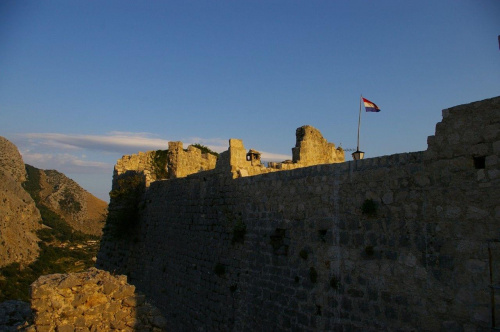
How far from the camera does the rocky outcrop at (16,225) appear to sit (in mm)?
36094

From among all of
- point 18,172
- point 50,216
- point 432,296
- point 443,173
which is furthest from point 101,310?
point 18,172

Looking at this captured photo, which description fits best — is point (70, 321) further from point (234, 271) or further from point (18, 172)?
point (18, 172)

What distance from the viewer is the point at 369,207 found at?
6.54 m

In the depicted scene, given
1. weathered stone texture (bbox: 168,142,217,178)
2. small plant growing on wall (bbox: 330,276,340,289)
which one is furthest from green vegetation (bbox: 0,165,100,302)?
small plant growing on wall (bbox: 330,276,340,289)

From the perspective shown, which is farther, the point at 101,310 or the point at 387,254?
the point at 387,254

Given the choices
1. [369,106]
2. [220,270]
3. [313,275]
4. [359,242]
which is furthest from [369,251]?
[369,106]

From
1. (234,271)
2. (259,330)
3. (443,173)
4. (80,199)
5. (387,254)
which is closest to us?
(443,173)

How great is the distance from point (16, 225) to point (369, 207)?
40741mm

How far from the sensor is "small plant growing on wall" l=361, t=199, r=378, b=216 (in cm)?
650

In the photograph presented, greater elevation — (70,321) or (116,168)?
(116,168)

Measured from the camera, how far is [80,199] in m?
59.4

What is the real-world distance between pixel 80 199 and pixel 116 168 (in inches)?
1801

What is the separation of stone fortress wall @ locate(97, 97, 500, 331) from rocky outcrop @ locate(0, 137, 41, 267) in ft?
102

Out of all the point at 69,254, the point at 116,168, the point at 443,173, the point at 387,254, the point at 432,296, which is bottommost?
the point at 69,254
